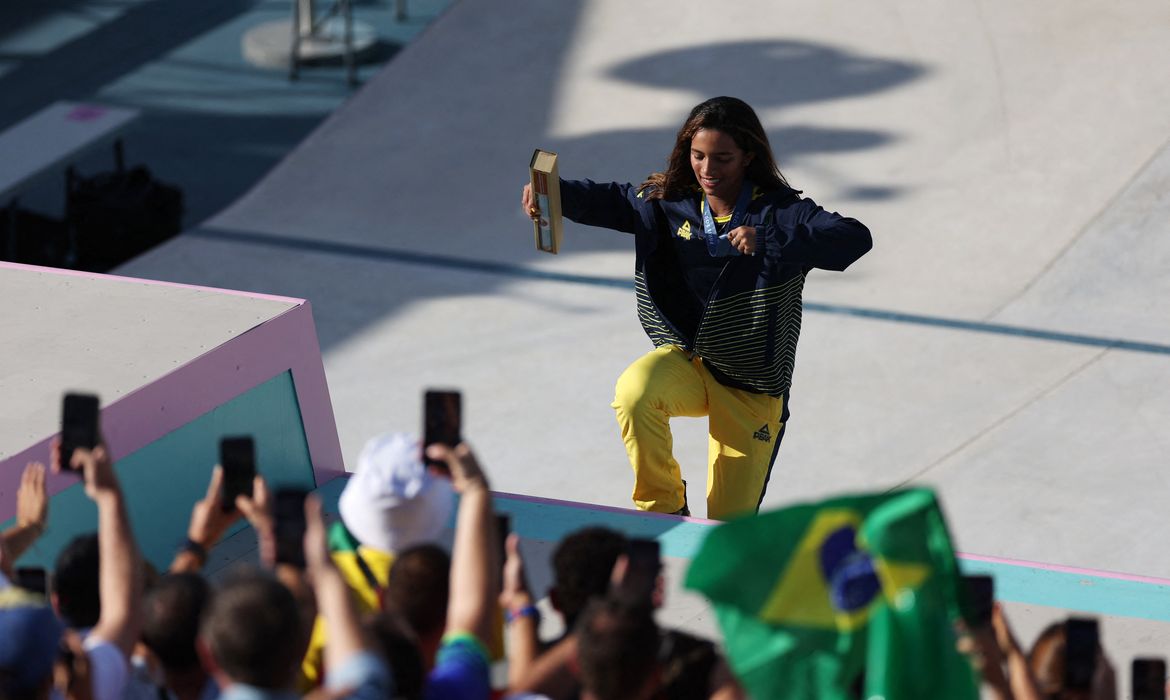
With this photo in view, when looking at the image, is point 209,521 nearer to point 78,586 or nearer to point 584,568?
point 78,586

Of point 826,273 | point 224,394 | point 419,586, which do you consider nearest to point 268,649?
point 419,586

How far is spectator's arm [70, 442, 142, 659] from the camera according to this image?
3131 millimetres

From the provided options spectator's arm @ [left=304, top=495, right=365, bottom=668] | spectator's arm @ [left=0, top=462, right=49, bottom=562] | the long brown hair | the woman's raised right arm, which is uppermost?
the long brown hair

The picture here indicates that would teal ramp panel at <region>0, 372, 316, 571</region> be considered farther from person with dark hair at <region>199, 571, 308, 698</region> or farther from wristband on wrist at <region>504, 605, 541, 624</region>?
person with dark hair at <region>199, 571, 308, 698</region>

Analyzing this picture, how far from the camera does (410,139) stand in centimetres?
1031

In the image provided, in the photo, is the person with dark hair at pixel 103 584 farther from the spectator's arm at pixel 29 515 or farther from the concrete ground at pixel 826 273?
the concrete ground at pixel 826 273

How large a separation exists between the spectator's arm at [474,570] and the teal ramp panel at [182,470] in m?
2.16

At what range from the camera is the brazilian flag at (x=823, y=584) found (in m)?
3.23

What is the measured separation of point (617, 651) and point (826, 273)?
597 cm

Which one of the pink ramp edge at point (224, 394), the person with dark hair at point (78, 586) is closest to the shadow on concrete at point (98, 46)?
the pink ramp edge at point (224, 394)

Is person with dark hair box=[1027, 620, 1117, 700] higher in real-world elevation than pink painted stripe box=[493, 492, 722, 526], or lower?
higher

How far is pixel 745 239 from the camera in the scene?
16.4 ft

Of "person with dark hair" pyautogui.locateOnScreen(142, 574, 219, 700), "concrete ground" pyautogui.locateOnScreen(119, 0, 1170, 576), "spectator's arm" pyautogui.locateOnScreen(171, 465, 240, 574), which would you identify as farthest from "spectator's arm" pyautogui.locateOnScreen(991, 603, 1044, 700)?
"concrete ground" pyautogui.locateOnScreen(119, 0, 1170, 576)

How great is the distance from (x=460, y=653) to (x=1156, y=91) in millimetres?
7958
